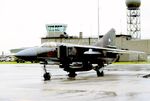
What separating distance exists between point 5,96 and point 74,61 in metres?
14.2

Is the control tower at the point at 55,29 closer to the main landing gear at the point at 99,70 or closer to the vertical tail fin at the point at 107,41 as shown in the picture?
the vertical tail fin at the point at 107,41

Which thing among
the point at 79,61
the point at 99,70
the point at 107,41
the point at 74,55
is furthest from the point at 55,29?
the point at 74,55

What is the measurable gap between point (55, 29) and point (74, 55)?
8238 centimetres

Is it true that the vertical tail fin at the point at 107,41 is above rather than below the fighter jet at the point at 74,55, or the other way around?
above

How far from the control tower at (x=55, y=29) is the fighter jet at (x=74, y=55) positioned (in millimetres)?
75736

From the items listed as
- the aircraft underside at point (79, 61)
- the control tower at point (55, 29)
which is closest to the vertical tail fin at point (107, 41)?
the aircraft underside at point (79, 61)

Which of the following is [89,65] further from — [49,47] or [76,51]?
[49,47]

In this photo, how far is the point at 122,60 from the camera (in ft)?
311

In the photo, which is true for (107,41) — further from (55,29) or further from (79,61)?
(55,29)

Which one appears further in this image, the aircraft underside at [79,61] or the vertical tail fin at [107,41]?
the vertical tail fin at [107,41]

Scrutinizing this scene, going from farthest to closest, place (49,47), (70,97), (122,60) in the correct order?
(122,60), (49,47), (70,97)

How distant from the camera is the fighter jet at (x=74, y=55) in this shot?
89.0 feet

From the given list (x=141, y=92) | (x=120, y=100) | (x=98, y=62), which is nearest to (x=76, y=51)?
(x=98, y=62)

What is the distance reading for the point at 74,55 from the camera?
1192 inches
